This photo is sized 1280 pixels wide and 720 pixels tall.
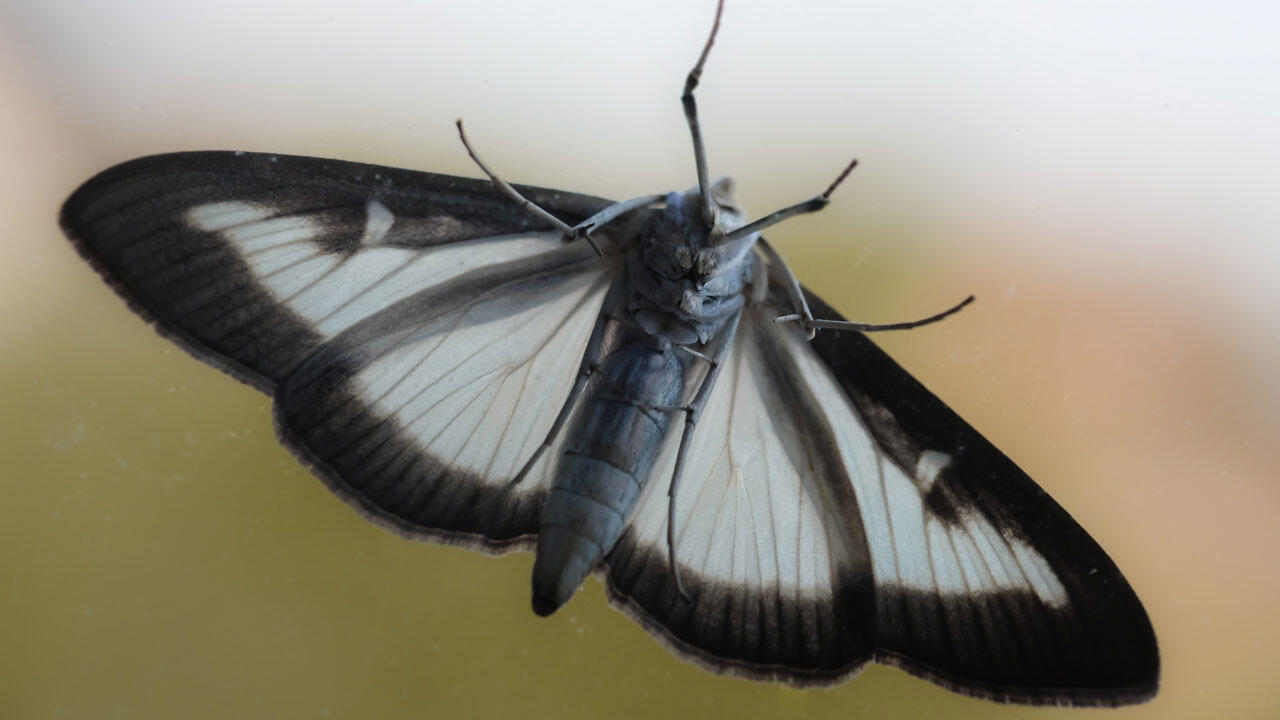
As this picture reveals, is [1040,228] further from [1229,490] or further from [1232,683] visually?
[1232,683]

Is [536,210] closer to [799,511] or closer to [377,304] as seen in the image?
[377,304]

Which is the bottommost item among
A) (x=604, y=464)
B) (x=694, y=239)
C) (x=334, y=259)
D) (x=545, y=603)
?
(x=545, y=603)

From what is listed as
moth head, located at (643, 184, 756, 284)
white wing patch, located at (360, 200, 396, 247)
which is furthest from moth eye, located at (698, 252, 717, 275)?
white wing patch, located at (360, 200, 396, 247)

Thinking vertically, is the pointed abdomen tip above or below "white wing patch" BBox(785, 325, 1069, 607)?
below


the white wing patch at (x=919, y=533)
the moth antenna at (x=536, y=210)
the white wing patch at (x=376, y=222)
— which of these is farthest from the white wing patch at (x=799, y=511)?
the white wing patch at (x=376, y=222)

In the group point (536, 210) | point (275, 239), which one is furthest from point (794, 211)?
point (275, 239)

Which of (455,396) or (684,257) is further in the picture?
(455,396)

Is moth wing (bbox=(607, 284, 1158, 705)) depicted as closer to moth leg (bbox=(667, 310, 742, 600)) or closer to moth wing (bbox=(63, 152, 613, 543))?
moth leg (bbox=(667, 310, 742, 600))
